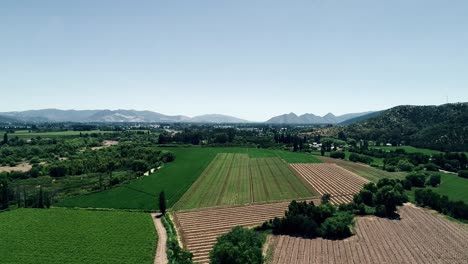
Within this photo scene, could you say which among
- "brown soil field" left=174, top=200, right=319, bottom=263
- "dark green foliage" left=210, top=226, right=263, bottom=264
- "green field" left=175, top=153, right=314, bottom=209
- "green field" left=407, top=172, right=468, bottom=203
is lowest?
"brown soil field" left=174, top=200, right=319, bottom=263

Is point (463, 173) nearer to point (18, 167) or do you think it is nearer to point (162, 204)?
point (162, 204)

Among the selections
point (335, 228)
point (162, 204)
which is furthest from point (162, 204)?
point (335, 228)

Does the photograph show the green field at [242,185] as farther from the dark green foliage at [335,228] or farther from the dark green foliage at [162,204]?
the dark green foliage at [335,228]

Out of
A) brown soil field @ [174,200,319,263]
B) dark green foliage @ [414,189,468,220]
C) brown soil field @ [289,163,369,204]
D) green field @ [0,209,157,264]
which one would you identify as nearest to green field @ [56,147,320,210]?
green field @ [0,209,157,264]

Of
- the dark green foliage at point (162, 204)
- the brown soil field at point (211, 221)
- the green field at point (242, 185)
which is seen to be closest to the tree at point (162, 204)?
the dark green foliage at point (162, 204)

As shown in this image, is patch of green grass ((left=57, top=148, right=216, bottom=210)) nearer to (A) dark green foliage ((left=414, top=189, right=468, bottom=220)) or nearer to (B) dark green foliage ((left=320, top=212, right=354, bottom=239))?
(B) dark green foliage ((left=320, top=212, right=354, bottom=239))
